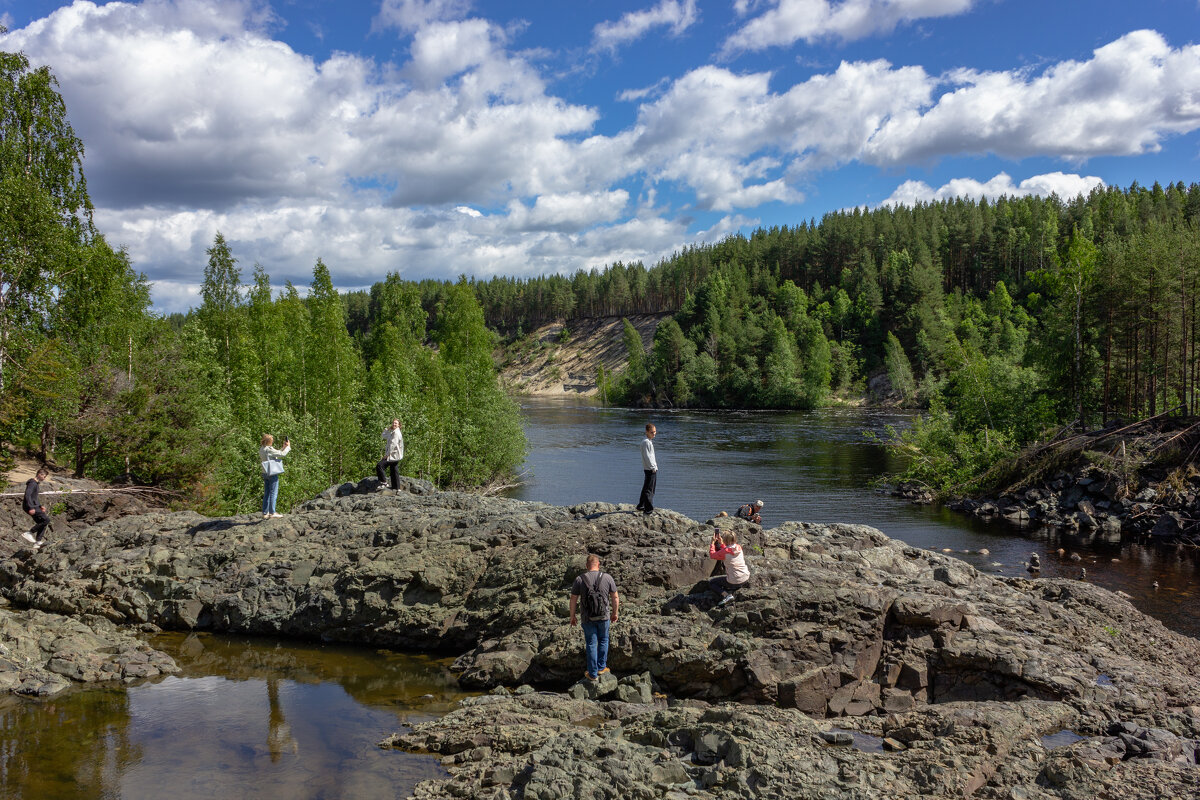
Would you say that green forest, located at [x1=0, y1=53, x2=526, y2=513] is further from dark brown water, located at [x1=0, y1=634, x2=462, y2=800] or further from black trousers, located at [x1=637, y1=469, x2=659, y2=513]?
black trousers, located at [x1=637, y1=469, x2=659, y2=513]

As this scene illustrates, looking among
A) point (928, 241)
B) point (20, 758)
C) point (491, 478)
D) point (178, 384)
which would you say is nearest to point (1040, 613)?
point (20, 758)

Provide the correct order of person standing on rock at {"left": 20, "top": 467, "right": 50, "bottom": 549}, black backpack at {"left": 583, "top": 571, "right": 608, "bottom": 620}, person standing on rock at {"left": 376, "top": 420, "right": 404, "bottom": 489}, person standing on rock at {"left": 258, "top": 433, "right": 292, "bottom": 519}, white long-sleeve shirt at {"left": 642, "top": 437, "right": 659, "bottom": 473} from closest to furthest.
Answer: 1. black backpack at {"left": 583, "top": 571, "right": 608, "bottom": 620}
2. white long-sleeve shirt at {"left": 642, "top": 437, "right": 659, "bottom": 473}
3. person standing on rock at {"left": 258, "top": 433, "right": 292, "bottom": 519}
4. person standing on rock at {"left": 20, "top": 467, "right": 50, "bottom": 549}
5. person standing on rock at {"left": 376, "top": 420, "right": 404, "bottom": 489}

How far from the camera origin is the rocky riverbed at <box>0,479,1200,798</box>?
10.2 m

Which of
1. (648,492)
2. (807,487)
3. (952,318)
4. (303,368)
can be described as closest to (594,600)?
(648,492)

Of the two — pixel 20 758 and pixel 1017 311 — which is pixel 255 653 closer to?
pixel 20 758

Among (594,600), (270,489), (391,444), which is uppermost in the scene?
(391,444)

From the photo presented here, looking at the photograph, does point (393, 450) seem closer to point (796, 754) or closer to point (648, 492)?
point (648, 492)

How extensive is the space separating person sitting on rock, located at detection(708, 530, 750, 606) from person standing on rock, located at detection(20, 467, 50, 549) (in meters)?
19.4

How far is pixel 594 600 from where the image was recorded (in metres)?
13.5

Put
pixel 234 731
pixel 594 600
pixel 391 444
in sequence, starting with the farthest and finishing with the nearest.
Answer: pixel 391 444
pixel 594 600
pixel 234 731

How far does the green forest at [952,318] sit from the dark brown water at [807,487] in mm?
6769

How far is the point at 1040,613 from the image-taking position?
55.3 ft

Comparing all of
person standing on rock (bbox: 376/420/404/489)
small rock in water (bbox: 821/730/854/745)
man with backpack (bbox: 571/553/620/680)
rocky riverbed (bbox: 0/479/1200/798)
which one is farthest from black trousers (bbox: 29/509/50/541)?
small rock in water (bbox: 821/730/854/745)

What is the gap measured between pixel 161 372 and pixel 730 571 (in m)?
26.9
